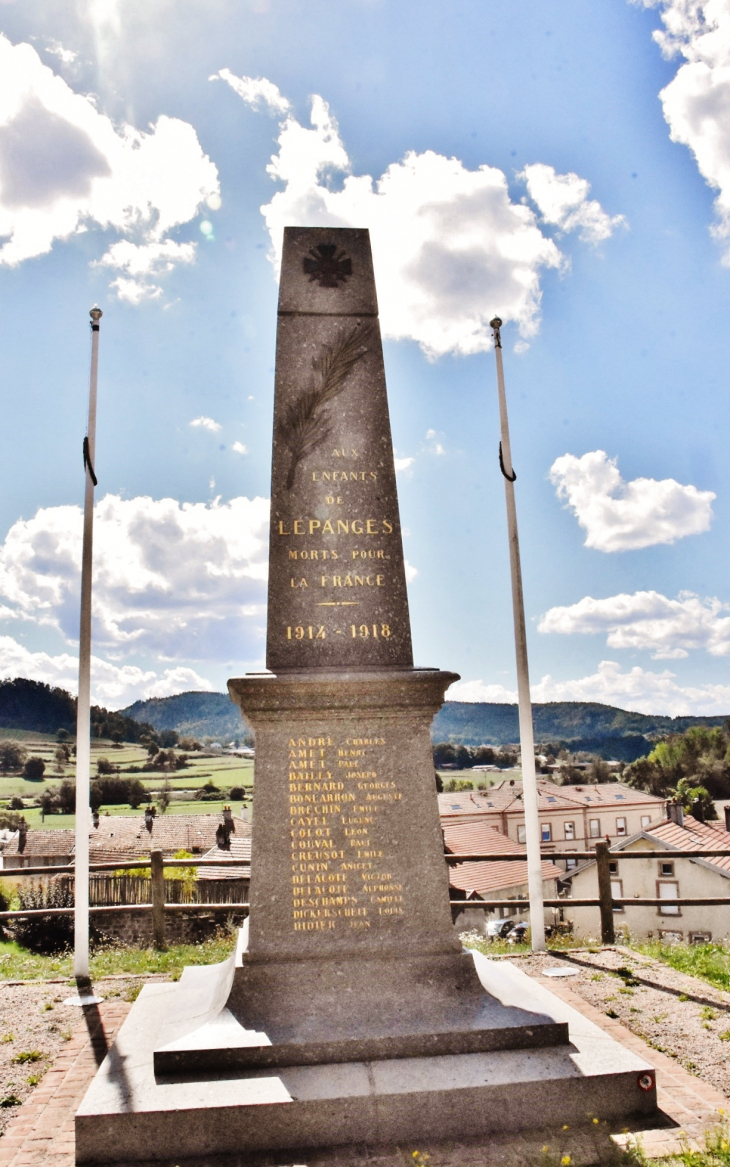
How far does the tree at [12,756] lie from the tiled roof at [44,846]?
53.9ft

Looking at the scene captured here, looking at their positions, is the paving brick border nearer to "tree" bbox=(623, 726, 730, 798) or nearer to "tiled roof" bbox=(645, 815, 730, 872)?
"tiled roof" bbox=(645, 815, 730, 872)

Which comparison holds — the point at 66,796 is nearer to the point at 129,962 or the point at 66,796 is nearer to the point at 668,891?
the point at 668,891

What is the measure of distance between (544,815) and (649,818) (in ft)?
19.4

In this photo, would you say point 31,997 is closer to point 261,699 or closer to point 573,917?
point 261,699

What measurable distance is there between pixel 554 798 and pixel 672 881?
711 cm

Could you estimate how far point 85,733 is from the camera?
759cm

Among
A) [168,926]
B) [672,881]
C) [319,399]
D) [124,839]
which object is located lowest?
[672,881]

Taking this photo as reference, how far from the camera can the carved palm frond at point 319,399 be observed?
5684 mm

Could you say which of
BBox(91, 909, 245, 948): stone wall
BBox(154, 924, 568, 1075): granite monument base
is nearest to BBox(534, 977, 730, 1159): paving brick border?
BBox(154, 924, 568, 1075): granite monument base

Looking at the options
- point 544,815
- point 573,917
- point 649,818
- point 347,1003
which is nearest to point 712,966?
point 347,1003

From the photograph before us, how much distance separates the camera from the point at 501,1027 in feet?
Result: 14.0

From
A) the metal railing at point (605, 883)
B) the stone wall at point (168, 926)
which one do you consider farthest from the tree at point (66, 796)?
the metal railing at point (605, 883)

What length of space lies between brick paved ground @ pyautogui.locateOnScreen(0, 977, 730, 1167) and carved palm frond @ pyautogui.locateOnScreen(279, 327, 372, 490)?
3921 mm

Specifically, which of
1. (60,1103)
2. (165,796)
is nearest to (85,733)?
(60,1103)
